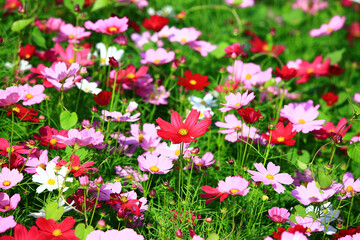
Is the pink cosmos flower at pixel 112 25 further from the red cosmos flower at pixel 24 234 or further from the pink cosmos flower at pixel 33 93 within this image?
the red cosmos flower at pixel 24 234

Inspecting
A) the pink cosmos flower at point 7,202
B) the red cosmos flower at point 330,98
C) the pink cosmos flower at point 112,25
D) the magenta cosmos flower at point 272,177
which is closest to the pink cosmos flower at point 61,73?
the pink cosmos flower at point 112,25

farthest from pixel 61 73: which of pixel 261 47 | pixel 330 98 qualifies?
pixel 261 47

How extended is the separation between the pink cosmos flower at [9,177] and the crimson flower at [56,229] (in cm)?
17

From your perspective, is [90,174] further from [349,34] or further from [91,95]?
[349,34]

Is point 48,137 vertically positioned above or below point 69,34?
below

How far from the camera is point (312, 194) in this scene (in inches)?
48.1

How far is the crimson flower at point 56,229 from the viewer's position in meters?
1.03

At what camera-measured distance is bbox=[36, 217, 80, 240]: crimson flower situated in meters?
1.03

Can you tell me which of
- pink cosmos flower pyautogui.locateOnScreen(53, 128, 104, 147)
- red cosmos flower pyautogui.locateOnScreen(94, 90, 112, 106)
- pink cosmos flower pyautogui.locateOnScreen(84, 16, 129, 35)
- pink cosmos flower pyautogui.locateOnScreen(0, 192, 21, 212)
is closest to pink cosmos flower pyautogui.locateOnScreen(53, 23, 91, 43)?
pink cosmos flower pyautogui.locateOnScreen(84, 16, 129, 35)

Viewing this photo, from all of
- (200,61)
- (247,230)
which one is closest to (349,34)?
(200,61)

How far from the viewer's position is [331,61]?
2.09 meters

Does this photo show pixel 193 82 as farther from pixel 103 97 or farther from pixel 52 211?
pixel 52 211

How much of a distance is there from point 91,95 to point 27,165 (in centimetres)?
53

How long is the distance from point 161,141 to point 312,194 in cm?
57
